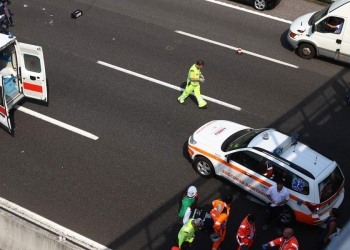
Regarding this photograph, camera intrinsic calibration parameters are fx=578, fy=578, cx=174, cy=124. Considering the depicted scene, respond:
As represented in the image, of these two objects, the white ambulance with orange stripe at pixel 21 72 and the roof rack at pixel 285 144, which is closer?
the roof rack at pixel 285 144

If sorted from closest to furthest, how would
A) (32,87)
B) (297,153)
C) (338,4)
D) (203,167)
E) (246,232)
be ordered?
1. (246,232)
2. (297,153)
3. (203,167)
4. (32,87)
5. (338,4)

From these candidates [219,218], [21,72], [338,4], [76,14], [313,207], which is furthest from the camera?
[76,14]

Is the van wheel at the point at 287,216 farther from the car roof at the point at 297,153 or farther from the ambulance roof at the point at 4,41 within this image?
the ambulance roof at the point at 4,41

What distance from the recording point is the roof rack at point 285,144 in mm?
12966

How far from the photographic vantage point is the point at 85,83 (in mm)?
17281

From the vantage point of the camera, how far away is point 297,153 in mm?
13070

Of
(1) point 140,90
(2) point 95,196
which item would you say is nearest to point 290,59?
(1) point 140,90

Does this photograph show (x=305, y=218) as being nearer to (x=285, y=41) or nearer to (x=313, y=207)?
(x=313, y=207)

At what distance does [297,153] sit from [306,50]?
21.5ft

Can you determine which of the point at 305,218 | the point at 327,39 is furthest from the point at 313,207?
the point at 327,39

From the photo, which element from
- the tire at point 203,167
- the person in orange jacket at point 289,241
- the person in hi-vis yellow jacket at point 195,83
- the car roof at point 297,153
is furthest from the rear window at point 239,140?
the person in orange jacket at point 289,241

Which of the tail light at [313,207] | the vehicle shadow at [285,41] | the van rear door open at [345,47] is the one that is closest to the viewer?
the tail light at [313,207]

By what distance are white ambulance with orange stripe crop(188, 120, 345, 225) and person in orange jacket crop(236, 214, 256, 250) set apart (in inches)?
59.0

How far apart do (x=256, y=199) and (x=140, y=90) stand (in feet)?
17.4
